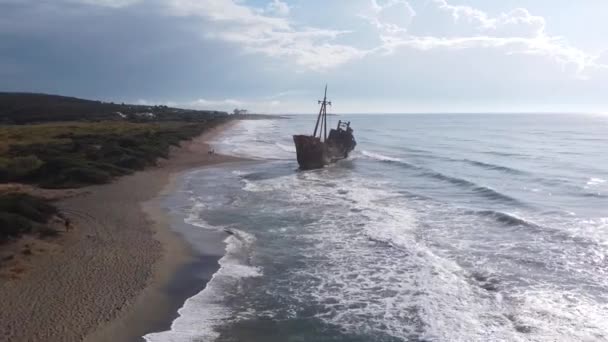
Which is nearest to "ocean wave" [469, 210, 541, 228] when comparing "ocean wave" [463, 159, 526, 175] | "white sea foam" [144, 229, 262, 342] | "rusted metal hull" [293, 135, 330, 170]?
"white sea foam" [144, 229, 262, 342]

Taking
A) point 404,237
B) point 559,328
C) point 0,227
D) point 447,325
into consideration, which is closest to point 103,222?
point 0,227

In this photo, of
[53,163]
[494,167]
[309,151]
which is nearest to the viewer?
[53,163]

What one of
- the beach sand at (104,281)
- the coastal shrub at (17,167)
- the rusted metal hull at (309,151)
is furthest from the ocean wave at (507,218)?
the coastal shrub at (17,167)

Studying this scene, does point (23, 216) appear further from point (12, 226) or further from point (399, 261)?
point (399, 261)

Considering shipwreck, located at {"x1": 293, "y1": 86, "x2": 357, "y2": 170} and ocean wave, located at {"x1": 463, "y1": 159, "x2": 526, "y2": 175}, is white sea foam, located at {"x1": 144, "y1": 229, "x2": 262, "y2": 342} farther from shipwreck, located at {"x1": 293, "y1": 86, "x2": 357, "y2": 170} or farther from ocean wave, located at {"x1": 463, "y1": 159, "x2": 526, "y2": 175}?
ocean wave, located at {"x1": 463, "y1": 159, "x2": 526, "y2": 175}

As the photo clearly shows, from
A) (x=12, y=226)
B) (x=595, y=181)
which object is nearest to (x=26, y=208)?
(x=12, y=226)

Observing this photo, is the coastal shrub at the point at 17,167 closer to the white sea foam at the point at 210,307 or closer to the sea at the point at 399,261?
the sea at the point at 399,261

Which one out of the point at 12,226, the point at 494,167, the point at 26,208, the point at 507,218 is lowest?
the point at 507,218
